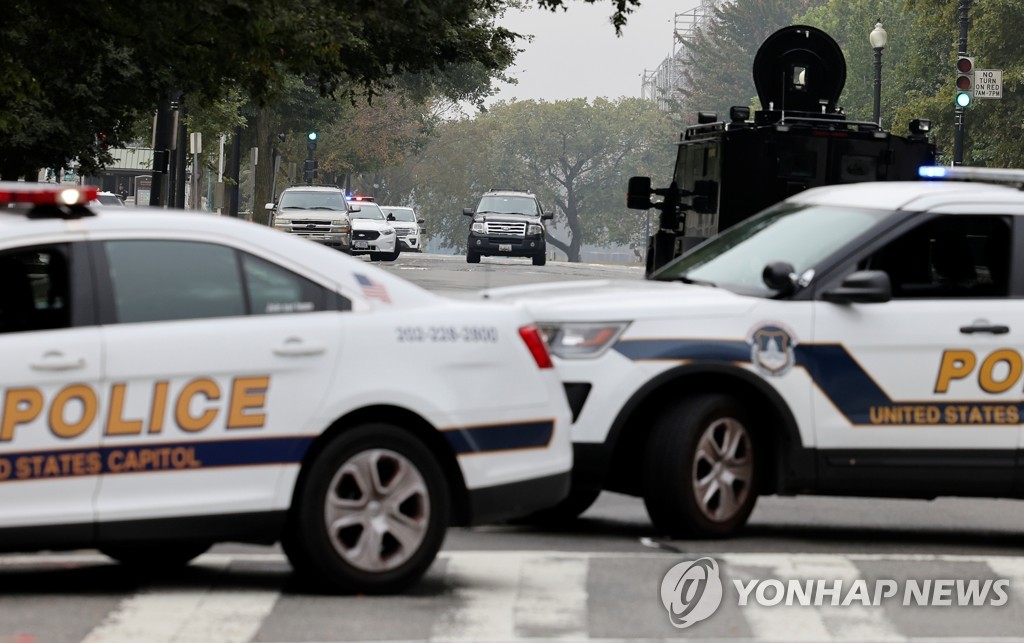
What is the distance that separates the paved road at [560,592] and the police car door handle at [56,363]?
3.05 feet

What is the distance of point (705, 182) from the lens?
1856cm

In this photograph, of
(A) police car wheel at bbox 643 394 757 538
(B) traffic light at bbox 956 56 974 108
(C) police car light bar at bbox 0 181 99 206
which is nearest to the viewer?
(C) police car light bar at bbox 0 181 99 206

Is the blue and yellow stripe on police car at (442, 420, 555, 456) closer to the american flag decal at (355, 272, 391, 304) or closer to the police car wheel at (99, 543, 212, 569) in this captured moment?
the american flag decal at (355, 272, 391, 304)

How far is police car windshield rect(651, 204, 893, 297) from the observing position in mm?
9648

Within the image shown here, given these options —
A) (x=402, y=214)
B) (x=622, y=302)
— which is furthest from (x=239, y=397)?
(x=402, y=214)

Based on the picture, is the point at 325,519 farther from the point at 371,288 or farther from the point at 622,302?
the point at 622,302

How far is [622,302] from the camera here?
9.27 m

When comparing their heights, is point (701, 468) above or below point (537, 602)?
above

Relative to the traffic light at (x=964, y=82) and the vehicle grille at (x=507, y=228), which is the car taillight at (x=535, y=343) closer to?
the traffic light at (x=964, y=82)

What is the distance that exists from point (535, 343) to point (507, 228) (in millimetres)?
41152

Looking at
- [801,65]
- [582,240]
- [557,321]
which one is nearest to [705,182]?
[801,65]

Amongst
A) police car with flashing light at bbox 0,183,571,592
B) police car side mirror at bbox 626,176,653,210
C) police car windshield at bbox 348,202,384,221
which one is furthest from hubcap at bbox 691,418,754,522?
police car windshield at bbox 348,202,384,221

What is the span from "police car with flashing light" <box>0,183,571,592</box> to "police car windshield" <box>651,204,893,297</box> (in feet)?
7.34

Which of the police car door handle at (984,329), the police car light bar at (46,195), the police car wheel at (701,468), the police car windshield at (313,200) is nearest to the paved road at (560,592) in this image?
the police car wheel at (701,468)
